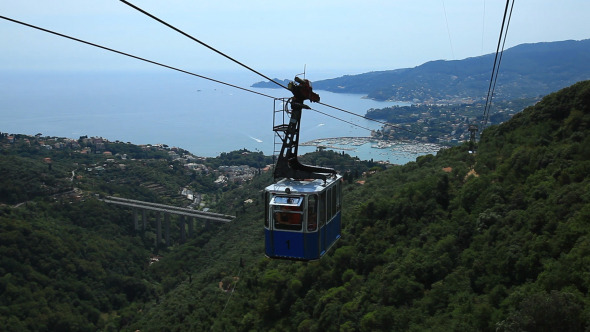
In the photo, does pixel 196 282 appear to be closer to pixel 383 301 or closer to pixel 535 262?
pixel 383 301

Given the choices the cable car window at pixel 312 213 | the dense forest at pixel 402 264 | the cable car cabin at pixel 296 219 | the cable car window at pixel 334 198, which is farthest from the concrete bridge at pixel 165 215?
the cable car window at pixel 312 213

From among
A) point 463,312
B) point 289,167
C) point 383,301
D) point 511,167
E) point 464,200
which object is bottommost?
point 383,301

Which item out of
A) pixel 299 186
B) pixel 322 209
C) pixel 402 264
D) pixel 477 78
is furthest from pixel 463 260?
pixel 477 78

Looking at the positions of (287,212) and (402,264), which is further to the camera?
(402,264)

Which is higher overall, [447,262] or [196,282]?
[447,262]

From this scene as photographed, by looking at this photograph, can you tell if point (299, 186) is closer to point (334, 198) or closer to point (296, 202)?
point (296, 202)

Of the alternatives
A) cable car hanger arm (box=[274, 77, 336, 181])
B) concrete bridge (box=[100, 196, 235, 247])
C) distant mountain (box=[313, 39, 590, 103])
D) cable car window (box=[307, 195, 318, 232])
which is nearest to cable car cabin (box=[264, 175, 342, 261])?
cable car window (box=[307, 195, 318, 232])

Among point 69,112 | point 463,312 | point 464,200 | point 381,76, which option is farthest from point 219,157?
point 381,76
